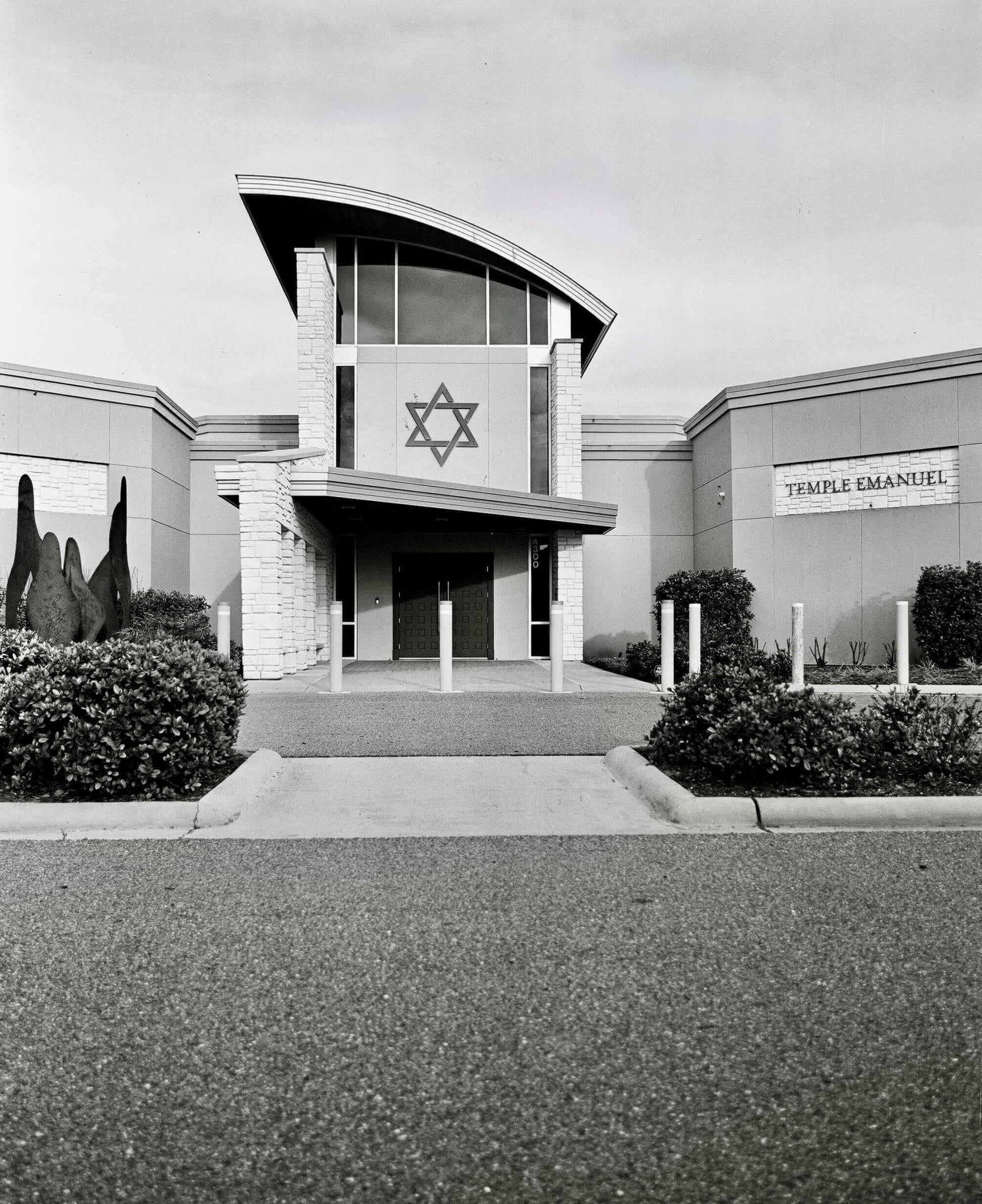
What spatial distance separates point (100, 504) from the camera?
768 inches

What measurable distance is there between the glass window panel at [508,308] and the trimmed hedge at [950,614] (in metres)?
9.85

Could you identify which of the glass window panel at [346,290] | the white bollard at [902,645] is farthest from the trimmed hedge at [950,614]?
the glass window panel at [346,290]

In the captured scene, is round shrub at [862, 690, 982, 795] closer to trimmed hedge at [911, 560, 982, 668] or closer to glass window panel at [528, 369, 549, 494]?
trimmed hedge at [911, 560, 982, 668]

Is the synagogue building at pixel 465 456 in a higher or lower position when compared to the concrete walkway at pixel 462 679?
higher

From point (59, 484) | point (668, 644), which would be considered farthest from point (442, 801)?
point (59, 484)

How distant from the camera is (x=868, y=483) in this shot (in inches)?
754

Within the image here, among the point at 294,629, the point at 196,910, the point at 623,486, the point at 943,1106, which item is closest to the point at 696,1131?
the point at 943,1106

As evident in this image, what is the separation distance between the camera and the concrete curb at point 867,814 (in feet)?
18.3

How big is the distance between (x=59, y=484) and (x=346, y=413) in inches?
238

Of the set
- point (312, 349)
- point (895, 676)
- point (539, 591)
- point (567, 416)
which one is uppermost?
point (312, 349)

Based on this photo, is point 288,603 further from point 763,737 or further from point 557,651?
point 763,737

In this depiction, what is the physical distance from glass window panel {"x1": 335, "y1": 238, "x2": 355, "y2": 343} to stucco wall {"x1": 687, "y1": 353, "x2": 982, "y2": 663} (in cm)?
847

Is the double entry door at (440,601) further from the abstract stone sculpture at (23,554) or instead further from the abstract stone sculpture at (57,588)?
the abstract stone sculpture at (23,554)

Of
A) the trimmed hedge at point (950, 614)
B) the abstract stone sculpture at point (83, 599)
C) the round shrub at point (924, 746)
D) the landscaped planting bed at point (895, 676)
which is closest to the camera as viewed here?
the round shrub at point (924, 746)
